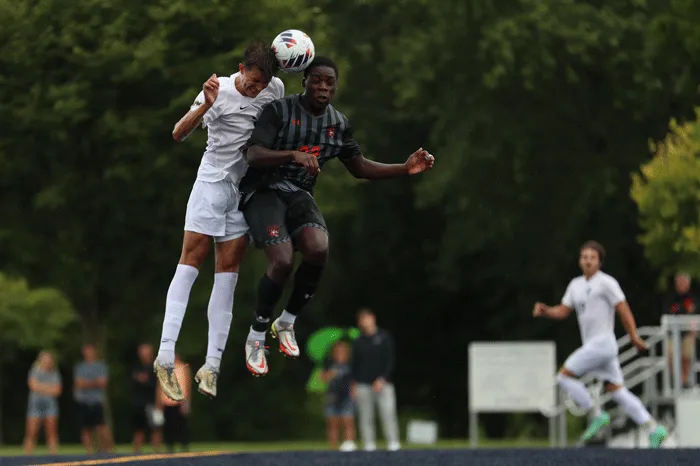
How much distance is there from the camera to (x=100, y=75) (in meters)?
17.7

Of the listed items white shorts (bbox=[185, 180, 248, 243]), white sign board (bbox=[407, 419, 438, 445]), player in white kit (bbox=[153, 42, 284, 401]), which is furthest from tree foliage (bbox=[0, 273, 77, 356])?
white shorts (bbox=[185, 180, 248, 243])

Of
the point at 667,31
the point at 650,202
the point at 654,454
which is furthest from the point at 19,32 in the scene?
the point at 667,31

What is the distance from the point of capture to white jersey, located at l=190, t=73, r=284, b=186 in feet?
36.1

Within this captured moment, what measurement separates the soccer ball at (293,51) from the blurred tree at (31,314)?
2514cm

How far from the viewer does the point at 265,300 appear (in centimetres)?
1122

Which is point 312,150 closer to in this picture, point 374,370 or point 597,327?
point 597,327

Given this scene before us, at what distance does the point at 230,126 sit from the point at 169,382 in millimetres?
1808

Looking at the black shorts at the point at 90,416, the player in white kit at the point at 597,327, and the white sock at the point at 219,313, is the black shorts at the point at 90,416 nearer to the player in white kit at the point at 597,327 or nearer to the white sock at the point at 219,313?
the player in white kit at the point at 597,327

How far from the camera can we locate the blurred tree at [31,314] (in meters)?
35.2

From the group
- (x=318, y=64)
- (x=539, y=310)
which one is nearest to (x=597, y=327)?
(x=539, y=310)

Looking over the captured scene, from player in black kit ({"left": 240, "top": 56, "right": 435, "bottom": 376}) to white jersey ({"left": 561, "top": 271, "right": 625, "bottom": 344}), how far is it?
535cm

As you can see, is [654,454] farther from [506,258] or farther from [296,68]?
[506,258]

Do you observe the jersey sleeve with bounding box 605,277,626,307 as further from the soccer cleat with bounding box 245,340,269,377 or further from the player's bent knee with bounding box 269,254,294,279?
the player's bent knee with bounding box 269,254,294,279

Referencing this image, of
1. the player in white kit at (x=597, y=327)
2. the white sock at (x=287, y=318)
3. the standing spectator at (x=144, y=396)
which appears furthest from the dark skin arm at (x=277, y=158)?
the standing spectator at (x=144, y=396)
